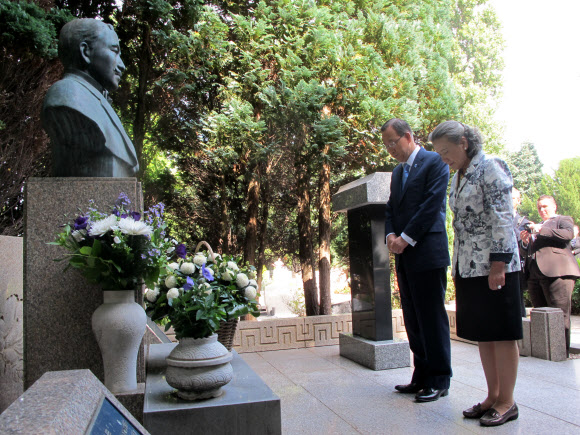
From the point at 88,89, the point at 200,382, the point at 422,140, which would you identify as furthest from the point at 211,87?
the point at 200,382

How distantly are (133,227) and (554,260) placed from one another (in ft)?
13.6

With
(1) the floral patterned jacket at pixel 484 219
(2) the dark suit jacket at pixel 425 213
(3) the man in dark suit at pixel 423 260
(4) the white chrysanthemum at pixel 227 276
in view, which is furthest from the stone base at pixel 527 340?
(4) the white chrysanthemum at pixel 227 276

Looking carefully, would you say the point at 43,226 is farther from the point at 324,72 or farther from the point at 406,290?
the point at 324,72

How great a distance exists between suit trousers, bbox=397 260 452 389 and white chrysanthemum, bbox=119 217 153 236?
191cm

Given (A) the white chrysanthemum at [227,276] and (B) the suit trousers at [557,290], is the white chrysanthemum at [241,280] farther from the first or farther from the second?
(B) the suit trousers at [557,290]

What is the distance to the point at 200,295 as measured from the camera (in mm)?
2482

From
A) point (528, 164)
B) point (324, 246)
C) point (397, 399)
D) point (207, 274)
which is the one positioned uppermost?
point (528, 164)

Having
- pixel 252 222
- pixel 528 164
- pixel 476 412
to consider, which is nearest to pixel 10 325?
pixel 476 412

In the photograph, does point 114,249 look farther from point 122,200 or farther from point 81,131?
point 81,131

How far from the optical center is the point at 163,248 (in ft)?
8.33

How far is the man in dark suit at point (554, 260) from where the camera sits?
15.3ft

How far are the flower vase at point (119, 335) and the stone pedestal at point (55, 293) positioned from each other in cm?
24

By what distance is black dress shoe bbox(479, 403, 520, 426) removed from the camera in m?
2.64

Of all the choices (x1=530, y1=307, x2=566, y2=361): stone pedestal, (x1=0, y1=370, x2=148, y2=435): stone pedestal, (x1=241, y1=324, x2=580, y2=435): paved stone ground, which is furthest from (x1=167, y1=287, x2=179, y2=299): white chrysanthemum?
(x1=530, y1=307, x2=566, y2=361): stone pedestal
